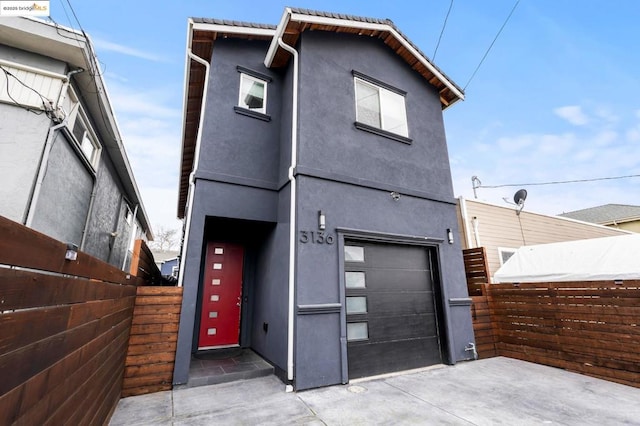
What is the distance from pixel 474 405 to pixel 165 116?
13462 millimetres

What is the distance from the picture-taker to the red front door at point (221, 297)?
18.7 feet

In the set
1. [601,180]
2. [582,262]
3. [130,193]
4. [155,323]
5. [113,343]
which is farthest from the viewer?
[601,180]

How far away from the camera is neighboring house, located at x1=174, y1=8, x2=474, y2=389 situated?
425 centimetres

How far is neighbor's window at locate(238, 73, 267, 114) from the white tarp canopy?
257 inches

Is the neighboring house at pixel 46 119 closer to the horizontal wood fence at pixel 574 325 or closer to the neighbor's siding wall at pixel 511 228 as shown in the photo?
the horizontal wood fence at pixel 574 325

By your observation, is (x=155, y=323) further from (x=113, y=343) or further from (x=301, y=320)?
(x=301, y=320)

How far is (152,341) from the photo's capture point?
12.7 ft

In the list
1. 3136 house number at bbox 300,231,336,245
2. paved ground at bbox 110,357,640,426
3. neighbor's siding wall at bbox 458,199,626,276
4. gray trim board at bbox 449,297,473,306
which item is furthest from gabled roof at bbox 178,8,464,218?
paved ground at bbox 110,357,640,426

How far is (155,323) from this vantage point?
12.9 ft

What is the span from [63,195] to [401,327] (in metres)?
6.23

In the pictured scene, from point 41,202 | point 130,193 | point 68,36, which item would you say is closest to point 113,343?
point 41,202

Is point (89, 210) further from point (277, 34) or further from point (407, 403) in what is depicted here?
point (407, 403)

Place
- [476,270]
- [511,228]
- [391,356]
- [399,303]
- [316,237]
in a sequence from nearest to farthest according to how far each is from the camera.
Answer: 1. [316,237]
2. [391,356]
3. [399,303]
4. [476,270]
5. [511,228]

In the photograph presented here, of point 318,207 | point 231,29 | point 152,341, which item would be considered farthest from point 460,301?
point 231,29
